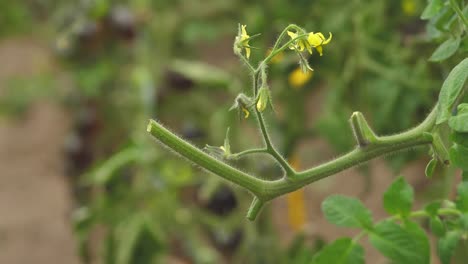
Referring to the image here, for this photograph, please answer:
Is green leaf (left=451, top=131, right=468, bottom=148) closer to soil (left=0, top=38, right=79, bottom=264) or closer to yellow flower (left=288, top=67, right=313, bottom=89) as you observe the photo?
yellow flower (left=288, top=67, right=313, bottom=89)

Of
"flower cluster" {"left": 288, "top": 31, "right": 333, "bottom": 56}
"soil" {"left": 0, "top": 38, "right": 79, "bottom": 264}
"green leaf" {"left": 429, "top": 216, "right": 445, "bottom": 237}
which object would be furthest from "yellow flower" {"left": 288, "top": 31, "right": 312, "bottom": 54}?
"soil" {"left": 0, "top": 38, "right": 79, "bottom": 264}

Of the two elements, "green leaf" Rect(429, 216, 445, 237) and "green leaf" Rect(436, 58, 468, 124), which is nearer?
"green leaf" Rect(436, 58, 468, 124)

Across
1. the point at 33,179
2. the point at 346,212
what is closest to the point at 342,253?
the point at 346,212

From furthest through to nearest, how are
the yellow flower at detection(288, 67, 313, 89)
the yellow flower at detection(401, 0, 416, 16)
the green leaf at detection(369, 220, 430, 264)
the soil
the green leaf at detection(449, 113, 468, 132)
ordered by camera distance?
the soil < the yellow flower at detection(288, 67, 313, 89) < the yellow flower at detection(401, 0, 416, 16) < the green leaf at detection(369, 220, 430, 264) < the green leaf at detection(449, 113, 468, 132)

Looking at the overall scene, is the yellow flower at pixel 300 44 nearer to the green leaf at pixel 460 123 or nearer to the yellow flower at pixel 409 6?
the green leaf at pixel 460 123

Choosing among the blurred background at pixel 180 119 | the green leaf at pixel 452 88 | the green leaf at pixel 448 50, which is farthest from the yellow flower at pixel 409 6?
the green leaf at pixel 452 88

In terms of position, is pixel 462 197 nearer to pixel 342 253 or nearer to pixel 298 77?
pixel 342 253

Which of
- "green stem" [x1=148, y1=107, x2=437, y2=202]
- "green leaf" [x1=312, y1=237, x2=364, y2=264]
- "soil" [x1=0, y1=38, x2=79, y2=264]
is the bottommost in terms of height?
"soil" [x1=0, y1=38, x2=79, y2=264]

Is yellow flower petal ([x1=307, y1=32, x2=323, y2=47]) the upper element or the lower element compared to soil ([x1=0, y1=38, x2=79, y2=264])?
upper
